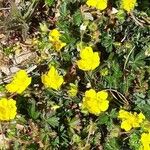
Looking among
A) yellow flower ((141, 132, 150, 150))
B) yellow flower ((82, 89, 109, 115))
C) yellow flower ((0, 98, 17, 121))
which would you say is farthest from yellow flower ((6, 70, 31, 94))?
yellow flower ((141, 132, 150, 150))

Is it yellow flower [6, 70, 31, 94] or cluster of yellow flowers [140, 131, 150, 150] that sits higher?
yellow flower [6, 70, 31, 94]

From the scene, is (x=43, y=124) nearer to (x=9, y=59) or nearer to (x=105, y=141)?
(x=105, y=141)

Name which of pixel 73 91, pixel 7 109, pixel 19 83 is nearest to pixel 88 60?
pixel 73 91

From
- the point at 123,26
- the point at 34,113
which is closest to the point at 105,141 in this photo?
the point at 34,113

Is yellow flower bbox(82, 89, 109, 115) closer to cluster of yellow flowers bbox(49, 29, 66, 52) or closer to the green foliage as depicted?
the green foliage

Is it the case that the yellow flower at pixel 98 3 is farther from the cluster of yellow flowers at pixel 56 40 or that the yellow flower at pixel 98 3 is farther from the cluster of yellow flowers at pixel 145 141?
the cluster of yellow flowers at pixel 145 141

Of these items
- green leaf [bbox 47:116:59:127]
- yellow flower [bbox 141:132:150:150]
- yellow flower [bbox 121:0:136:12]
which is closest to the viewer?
yellow flower [bbox 141:132:150:150]

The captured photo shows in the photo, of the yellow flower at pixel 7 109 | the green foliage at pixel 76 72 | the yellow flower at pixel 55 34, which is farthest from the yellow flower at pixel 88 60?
the yellow flower at pixel 7 109
